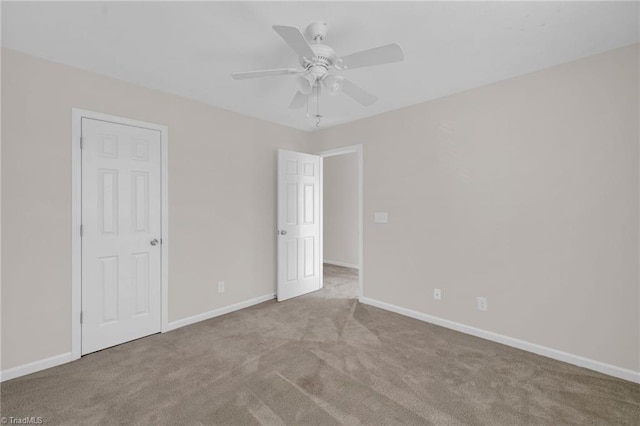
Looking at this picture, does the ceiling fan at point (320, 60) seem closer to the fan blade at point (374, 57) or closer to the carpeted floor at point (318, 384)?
the fan blade at point (374, 57)

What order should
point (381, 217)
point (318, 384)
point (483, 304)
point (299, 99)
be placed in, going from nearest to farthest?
1. point (318, 384)
2. point (299, 99)
3. point (483, 304)
4. point (381, 217)

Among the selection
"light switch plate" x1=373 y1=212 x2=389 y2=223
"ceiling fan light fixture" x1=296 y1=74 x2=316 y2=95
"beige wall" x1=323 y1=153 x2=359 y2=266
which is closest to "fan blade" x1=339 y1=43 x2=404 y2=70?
"ceiling fan light fixture" x1=296 y1=74 x2=316 y2=95

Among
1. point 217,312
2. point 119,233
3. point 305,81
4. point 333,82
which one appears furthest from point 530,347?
point 119,233

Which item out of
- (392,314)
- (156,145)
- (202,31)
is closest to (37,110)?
(156,145)

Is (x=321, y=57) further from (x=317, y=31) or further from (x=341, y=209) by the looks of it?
(x=341, y=209)

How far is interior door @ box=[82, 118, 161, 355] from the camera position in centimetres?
250

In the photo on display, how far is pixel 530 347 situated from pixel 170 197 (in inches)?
144

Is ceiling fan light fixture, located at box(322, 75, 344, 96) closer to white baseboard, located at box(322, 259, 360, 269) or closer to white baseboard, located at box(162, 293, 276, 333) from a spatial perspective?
white baseboard, located at box(162, 293, 276, 333)

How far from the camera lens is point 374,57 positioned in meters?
1.70

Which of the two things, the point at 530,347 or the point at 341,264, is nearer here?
the point at 530,347

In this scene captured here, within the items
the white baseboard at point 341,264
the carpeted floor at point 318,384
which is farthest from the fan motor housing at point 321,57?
the white baseboard at point 341,264

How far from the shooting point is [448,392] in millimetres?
1988

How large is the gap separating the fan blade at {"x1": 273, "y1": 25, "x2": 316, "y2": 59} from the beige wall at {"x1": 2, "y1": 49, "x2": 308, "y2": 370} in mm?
1981

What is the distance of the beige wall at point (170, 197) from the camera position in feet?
7.10
